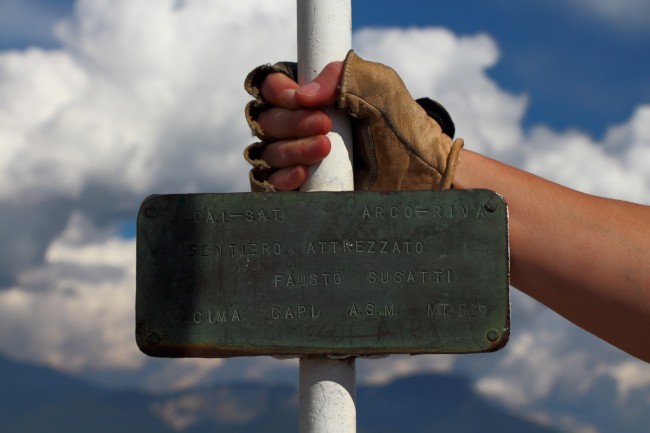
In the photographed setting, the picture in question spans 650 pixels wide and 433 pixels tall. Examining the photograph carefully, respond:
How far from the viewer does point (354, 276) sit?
96.3 inches

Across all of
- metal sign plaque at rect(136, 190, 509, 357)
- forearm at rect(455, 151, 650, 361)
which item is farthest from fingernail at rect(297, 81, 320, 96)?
forearm at rect(455, 151, 650, 361)

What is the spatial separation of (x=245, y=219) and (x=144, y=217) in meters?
0.33

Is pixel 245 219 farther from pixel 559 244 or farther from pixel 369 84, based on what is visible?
pixel 559 244

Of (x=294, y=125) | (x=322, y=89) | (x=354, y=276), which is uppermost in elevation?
(x=322, y=89)

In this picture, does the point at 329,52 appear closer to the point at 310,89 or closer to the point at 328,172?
the point at 310,89

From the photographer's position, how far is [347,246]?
8.07 feet

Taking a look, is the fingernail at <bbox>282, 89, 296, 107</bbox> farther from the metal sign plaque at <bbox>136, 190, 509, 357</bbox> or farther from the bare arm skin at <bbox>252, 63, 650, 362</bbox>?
the metal sign plaque at <bbox>136, 190, 509, 357</bbox>

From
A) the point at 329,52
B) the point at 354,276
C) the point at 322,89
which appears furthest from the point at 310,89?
the point at 354,276

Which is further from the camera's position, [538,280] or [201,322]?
[538,280]

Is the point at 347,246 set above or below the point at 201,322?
above

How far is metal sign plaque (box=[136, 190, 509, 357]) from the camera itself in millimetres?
2447

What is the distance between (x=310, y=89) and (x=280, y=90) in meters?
0.12

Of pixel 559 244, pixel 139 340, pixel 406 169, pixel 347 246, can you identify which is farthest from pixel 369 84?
pixel 139 340

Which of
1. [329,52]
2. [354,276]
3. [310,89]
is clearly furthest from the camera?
[329,52]
